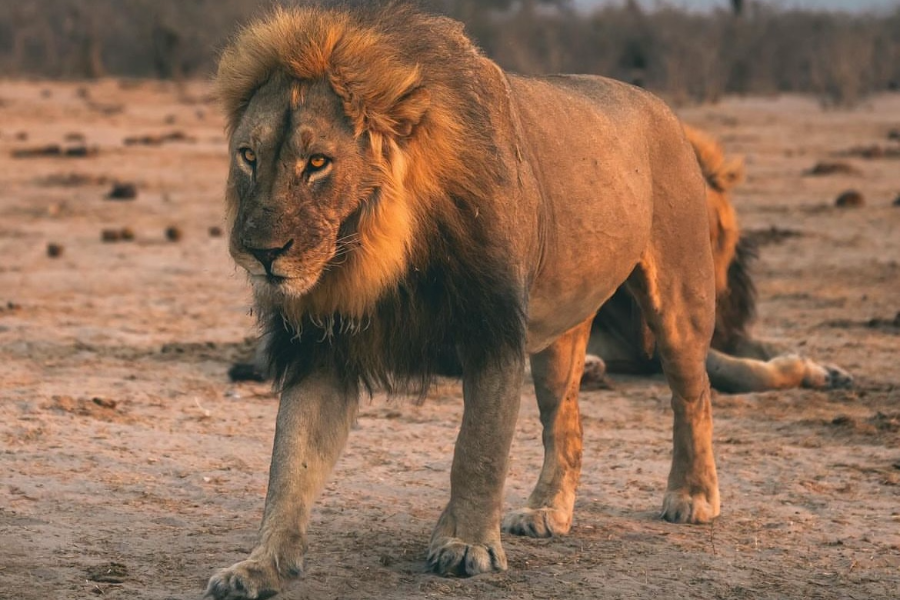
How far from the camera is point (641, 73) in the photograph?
28375mm

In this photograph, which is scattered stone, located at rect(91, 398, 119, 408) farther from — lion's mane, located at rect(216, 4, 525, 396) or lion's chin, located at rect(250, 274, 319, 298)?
lion's chin, located at rect(250, 274, 319, 298)

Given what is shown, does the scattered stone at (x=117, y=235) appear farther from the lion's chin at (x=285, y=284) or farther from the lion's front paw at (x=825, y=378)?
the lion's chin at (x=285, y=284)

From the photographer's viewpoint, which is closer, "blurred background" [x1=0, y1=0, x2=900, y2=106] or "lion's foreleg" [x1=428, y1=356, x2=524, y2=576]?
"lion's foreleg" [x1=428, y1=356, x2=524, y2=576]

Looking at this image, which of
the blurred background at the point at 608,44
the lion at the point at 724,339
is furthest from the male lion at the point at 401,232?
the blurred background at the point at 608,44

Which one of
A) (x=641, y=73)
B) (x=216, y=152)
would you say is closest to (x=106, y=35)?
(x=641, y=73)

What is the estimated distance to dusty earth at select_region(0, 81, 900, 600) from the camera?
3988mm

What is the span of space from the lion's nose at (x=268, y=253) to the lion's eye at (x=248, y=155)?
219mm

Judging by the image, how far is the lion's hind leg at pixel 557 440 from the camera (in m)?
4.49

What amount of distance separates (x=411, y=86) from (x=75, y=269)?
6107mm

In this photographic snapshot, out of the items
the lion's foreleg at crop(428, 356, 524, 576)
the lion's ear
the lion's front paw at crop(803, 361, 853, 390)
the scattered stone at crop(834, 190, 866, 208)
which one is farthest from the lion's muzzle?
the scattered stone at crop(834, 190, 866, 208)

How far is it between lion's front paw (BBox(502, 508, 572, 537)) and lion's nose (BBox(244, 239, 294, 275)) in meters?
1.39

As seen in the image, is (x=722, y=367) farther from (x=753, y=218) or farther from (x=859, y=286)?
(x=753, y=218)

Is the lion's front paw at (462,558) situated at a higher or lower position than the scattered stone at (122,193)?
higher

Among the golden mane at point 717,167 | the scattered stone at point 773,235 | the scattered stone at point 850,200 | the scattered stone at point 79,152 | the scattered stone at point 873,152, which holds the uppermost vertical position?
the golden mane at point 717,167
